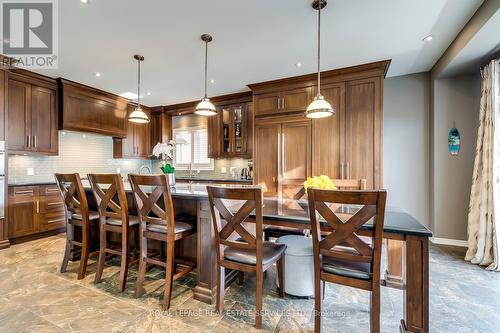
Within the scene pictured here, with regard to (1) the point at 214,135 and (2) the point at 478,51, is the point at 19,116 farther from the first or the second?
(2) the point at 478,51

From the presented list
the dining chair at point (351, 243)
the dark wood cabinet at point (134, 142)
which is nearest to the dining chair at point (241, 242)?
the dining chair at point (351, 243)

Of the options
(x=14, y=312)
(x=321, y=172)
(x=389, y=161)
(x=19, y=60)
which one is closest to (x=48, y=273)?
(x=14, y=312)

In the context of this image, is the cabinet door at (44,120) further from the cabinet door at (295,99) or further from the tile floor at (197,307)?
the cabinet door at (295,99)

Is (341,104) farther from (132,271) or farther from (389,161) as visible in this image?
(132,271)

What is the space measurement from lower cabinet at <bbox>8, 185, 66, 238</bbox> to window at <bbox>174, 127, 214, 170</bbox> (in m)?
2.72

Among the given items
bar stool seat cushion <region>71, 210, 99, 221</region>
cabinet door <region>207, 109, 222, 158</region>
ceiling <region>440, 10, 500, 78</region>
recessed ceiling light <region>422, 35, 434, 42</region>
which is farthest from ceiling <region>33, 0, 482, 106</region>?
bar stool seat cushion <region>71, 210, 99, 221</region>

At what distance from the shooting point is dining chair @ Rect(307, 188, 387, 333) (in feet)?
4.43

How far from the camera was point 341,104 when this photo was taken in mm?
3754

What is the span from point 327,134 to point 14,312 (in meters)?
4.07

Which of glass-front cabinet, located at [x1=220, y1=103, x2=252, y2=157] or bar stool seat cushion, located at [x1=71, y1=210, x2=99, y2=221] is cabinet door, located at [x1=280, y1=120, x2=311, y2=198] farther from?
bar stool seat cushion, located at [x1=71, y1=210, x2=99, y2=221]

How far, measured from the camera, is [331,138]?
3.83 m

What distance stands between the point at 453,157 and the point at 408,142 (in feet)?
2.04

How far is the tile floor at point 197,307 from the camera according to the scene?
1785 millimetres

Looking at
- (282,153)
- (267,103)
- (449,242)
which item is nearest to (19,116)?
(267,103)
